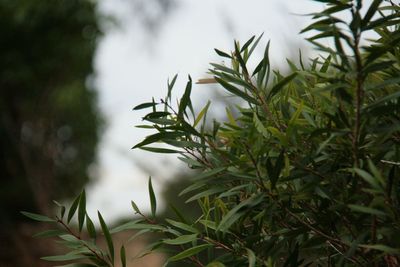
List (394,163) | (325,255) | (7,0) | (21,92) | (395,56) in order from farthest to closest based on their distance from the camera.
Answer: (21,92) < (7,0) < (325,255) < (395,56) < (394,163)

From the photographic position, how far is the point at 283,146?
42.9 inches

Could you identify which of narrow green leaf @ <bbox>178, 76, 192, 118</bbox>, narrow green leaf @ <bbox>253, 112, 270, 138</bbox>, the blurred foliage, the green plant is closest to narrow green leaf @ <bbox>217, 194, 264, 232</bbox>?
the green plant

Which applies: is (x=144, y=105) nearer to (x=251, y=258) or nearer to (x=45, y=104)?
(x=251, y=258)

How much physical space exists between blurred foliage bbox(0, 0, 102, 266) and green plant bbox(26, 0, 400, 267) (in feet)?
25.1

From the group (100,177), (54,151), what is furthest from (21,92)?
(100,177)

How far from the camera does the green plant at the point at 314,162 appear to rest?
99 centimetres

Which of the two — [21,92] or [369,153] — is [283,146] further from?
[21,92]

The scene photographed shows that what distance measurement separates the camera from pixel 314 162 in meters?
1.09

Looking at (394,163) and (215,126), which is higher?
(215,126)

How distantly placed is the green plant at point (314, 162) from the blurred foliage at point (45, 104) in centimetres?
766

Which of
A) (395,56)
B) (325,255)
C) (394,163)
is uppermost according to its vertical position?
(395,56)

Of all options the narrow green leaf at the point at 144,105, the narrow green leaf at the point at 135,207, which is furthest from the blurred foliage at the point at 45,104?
the narrow green leaf at the point at 144,105

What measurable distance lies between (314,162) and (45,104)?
27.8 feet

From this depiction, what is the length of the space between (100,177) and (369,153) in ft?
29.0
